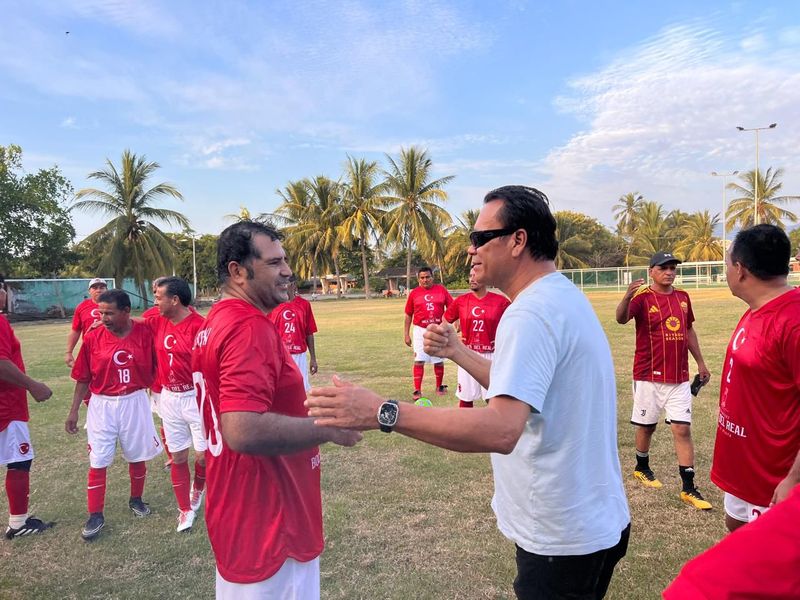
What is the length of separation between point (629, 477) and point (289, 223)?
49251mm

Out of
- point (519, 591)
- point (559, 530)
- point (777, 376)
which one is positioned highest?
point (777, 376)

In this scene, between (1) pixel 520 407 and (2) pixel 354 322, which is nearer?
(1) pixel 520 407

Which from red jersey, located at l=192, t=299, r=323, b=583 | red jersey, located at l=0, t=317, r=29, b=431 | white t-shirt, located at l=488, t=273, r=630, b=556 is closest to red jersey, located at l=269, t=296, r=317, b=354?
red jersey, located at l=0, t=317, r=29, b=431

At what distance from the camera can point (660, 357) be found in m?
5.22

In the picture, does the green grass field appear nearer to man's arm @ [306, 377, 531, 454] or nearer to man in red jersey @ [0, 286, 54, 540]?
man in red jersey @ [0, 286, 54, 540]

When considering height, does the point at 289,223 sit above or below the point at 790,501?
above

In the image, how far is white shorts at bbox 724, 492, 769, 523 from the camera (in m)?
2.96

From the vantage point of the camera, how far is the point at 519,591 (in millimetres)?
2014

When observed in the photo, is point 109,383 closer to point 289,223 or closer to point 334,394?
point 334,394

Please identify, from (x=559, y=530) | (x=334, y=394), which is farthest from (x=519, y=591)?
(x=334, y=394)

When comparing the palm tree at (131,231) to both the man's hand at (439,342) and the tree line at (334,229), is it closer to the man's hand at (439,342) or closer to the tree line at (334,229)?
the tree line at (334,229)

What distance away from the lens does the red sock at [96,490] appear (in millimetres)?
4645

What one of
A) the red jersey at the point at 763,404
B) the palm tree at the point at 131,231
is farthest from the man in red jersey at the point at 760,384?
the palm tree at the point at 131,231

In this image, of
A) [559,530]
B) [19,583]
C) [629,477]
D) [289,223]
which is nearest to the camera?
[559,530]
